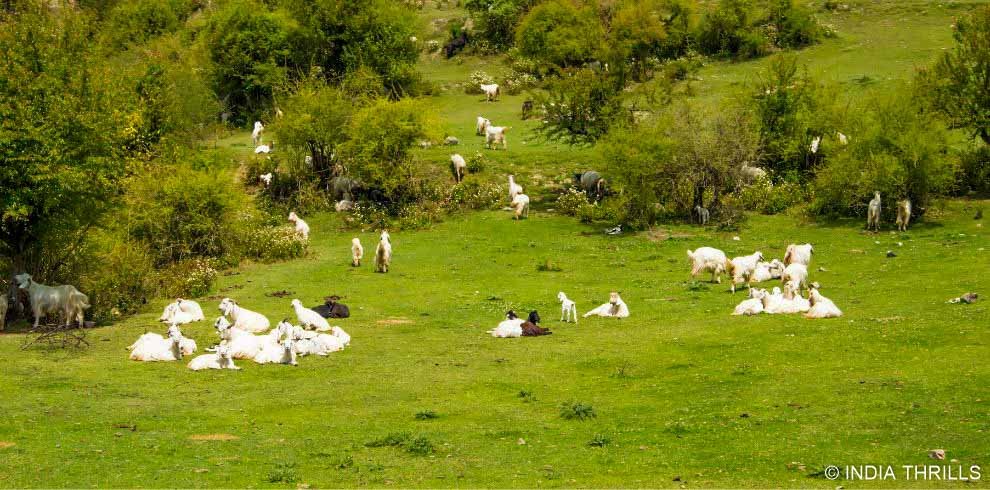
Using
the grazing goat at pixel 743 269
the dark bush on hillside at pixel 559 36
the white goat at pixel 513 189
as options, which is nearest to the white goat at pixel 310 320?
the grazing goat at pixel 743 269

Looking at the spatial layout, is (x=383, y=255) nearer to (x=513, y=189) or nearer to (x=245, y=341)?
(x=513, y=189)

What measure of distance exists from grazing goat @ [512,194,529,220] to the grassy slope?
8889mm

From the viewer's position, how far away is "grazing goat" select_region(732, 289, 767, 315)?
95.1 feet

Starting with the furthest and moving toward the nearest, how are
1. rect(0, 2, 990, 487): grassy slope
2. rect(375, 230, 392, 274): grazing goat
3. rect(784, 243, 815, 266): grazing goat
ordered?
rect(375, 230, 392, 274): grazing goat → rect(784, 243, 815, 266): grazing goat → rect(0, 2, 990, 487): grassy slope

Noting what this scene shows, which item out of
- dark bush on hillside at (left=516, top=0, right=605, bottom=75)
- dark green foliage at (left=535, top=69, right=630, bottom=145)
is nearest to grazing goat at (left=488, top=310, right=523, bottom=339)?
dark green foliage at (left=535, top=69, right=630, bottom=145)

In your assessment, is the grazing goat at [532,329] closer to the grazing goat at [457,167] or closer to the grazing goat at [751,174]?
the grazing goat at [751,174]

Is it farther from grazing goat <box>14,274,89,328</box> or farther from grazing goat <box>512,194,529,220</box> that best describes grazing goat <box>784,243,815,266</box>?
grazing goat <box>14,274,89,328</box>

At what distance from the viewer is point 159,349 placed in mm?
25297

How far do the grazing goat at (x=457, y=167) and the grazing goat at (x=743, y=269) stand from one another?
62.7 feet

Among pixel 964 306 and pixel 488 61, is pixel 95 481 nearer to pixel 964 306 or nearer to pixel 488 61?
pixel 964 306

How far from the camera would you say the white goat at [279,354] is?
81.5 ft

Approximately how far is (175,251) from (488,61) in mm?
41159

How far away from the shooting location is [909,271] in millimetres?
34656

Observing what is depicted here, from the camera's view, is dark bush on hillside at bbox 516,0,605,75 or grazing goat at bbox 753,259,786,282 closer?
grazing goat at bbox 753,259,786,282
